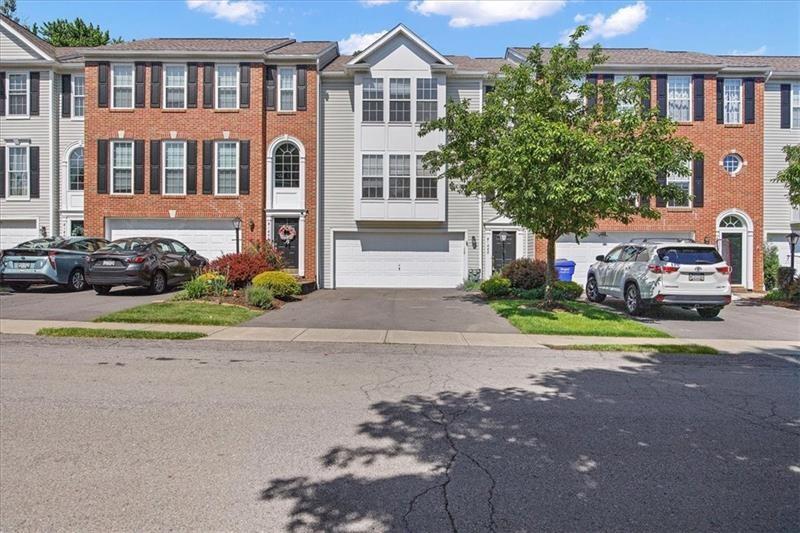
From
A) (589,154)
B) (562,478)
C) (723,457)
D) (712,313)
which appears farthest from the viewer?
(712,313)

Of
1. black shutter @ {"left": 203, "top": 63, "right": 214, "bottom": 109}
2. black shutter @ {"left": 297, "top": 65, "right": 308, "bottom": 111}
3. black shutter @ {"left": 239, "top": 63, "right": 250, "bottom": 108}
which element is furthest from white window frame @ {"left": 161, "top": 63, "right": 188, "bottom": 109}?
black shutter @ {"left": 297, "top": 65, "right": 308, "bottom": 111}

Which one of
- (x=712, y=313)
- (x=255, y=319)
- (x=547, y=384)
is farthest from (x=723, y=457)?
(x=712, y=313)

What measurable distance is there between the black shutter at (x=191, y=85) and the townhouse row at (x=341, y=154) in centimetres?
6

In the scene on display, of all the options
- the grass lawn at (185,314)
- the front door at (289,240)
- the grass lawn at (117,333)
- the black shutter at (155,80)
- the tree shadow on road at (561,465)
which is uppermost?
the black shutter at (155,80)

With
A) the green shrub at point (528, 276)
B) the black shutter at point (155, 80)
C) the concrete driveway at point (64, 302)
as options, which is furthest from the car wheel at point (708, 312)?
the black shutter at point (155, 80)

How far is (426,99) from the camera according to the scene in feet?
70.6

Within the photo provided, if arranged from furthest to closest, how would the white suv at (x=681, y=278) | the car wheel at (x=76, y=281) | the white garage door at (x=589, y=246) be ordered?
1. the white garage door at (x=589, y=246)
2. the car wheel at (x=76, y=281)
3. the white suv at (x=681, y=278)

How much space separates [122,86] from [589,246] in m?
19.9

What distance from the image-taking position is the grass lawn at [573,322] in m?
11.2

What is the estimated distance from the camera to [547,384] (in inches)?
277

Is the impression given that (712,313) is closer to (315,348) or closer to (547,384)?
(547,384)

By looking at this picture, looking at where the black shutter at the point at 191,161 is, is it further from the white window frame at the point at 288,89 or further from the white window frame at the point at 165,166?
the white window frame at the point at 288,89

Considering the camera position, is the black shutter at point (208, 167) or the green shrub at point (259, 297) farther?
the black shutter at point (208, 167)

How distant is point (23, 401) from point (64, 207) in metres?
20.5
